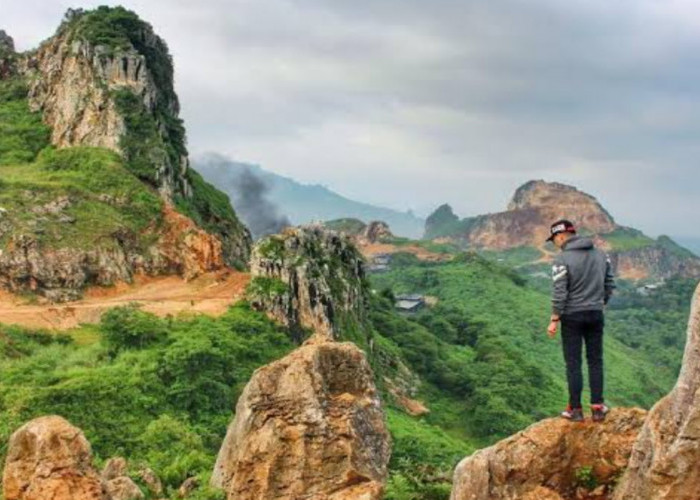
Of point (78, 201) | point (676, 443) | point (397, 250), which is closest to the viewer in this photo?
point (676, 443)

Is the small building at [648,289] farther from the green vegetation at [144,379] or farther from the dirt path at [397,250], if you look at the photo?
the green vegetation at [144,379]

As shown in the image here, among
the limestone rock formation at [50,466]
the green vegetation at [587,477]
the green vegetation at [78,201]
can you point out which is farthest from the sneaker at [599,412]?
the green vegetation at [78,201]

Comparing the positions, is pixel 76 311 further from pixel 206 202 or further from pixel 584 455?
pixel 584 455

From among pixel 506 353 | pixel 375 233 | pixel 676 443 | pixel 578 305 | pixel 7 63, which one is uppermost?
pixel 7 63

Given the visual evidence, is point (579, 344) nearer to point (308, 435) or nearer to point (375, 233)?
point (308, 435)

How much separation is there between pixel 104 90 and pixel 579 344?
4873 cm

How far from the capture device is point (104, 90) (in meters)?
52.6

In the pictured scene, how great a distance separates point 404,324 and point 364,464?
56797 mm

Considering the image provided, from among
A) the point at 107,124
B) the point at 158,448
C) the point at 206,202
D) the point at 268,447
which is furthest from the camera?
the point at 206,202

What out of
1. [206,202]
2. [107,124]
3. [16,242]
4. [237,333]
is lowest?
[237,333]

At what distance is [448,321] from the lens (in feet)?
264

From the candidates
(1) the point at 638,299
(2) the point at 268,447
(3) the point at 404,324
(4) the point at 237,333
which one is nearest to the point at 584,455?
(2) the point at 268,447

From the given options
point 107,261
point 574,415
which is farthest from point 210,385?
point 574,415

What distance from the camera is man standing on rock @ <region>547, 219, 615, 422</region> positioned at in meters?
9.68
